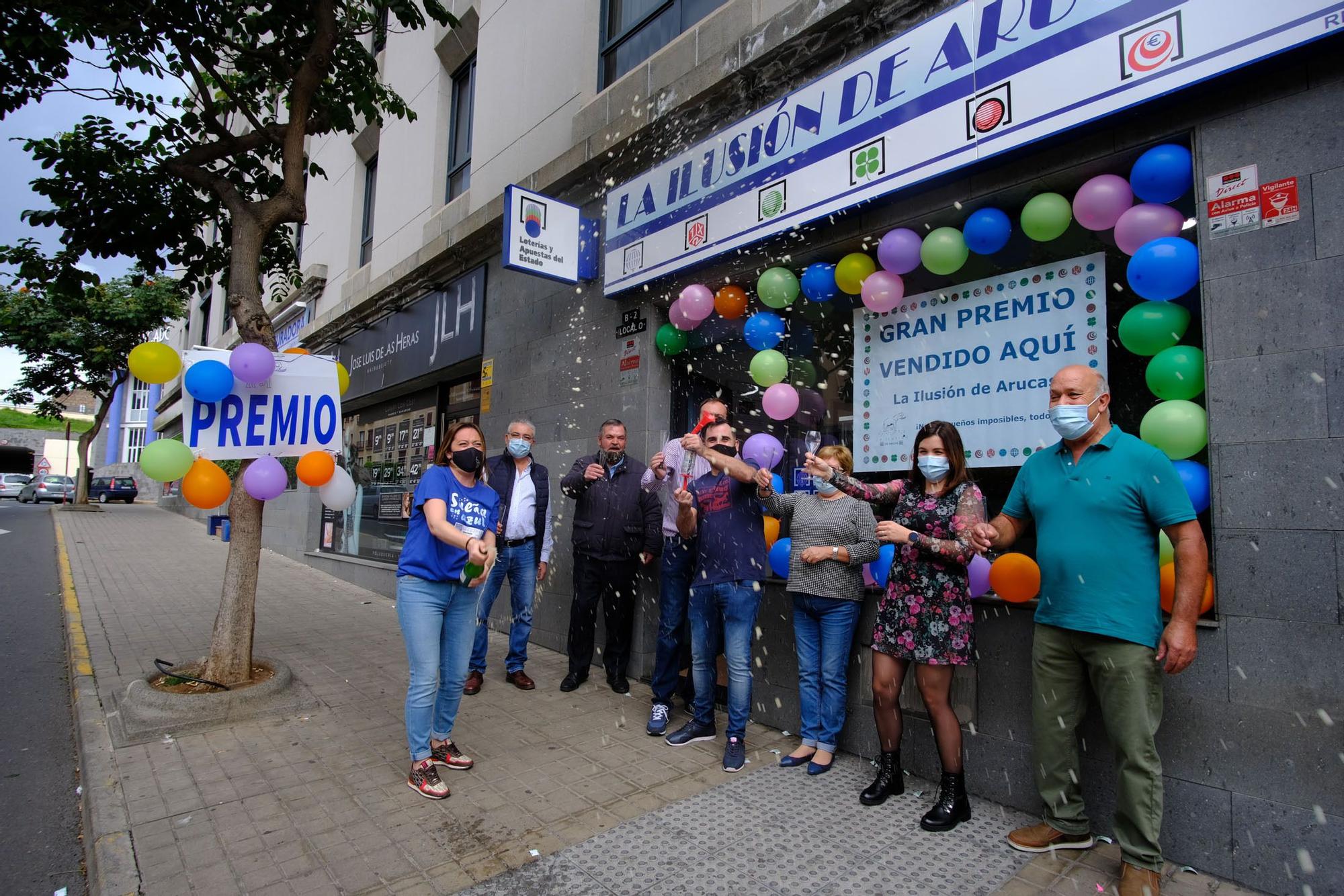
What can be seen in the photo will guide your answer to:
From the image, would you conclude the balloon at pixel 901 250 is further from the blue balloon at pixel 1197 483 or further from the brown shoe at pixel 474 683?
the brown shoe at pixel 474 683

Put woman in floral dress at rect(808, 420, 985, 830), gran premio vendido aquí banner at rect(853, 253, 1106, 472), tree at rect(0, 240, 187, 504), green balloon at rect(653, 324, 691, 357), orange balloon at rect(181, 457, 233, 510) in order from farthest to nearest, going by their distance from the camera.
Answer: tree at rect(0, 240, 187, 504) < green balloon at rect(653, 324, 691, 357) < orange balloon at rect(181, 457, 233, 510) < gran premio vendido aquí banner at rect(853, 253, 1106, 472) < woman in floral dress at rect(808, 420, 985, 830)

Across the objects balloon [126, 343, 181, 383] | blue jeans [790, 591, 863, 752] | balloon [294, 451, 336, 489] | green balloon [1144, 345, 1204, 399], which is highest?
balloon [126, 343, 181, 383]

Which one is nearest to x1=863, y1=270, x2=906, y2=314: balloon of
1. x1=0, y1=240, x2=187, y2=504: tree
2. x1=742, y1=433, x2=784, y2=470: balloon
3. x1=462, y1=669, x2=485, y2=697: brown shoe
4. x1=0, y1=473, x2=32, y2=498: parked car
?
x1=742, y1=433, x2=784, y2=470: balloon

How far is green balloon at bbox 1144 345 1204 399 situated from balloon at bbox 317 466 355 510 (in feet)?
16.8

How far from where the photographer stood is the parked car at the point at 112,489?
1470 inches

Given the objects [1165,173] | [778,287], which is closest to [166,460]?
[778,287]

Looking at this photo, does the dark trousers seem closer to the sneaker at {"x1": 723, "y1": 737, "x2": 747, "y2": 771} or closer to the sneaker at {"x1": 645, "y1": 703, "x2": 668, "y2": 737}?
the sneaker at {"x1": 645, "y1": 703, "x2": 668, "y2": 737}

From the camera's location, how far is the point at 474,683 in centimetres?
552

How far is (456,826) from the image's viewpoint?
3.35 meters

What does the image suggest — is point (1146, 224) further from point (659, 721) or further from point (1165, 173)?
point (659, 721)

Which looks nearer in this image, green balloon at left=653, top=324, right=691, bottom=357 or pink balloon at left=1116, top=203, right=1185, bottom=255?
pink balloon at left=1116, top=203, right=1185, bottom=255

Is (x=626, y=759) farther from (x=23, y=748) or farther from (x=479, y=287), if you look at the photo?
(x=479, y=287)

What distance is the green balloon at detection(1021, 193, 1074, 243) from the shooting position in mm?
3789

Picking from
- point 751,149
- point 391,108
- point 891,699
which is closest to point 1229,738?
point 891,699
